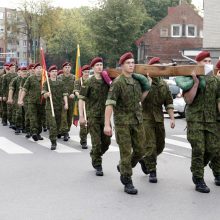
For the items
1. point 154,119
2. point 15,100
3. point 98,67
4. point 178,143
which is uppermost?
point 98,67

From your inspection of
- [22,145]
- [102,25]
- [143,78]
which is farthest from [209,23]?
[143,78]

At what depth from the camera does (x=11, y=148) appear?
43.5ft

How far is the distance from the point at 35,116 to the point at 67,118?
1.10 meters

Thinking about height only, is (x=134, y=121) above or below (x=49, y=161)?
above

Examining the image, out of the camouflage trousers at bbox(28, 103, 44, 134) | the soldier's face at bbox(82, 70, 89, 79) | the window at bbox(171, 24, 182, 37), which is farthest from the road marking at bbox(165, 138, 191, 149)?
the window at bbox(171, 24, 182, 37)

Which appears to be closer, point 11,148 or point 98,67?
point 98,67

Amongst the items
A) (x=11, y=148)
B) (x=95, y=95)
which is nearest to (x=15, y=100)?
(x=11, y=148)

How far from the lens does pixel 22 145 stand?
1385 centimetres

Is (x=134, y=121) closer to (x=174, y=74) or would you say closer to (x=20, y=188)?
(x=174, y=74)

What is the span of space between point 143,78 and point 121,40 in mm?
55147

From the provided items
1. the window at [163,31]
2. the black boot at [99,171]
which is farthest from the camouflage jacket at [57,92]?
the window at [163,31]

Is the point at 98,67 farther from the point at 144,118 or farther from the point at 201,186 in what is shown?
the point at 201,186

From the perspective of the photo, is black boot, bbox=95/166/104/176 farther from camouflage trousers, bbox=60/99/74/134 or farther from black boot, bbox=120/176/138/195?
camouflage trousers, bbox=60/99/74/134

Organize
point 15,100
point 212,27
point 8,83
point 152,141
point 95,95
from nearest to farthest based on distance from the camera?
point 152,141 → point 95,95 → point 15,100 → point 8,83 → point 212,27
